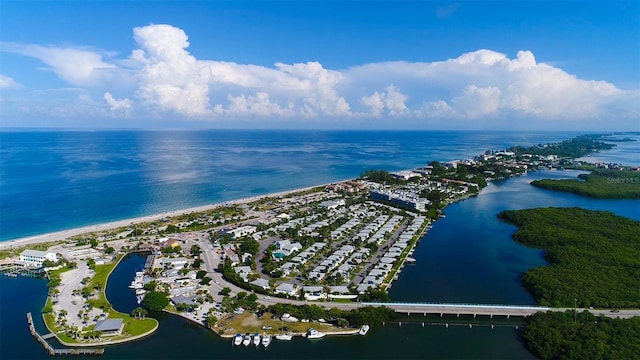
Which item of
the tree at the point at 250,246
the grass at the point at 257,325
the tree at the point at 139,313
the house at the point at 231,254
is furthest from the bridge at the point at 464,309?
the tree at the point at 139,313

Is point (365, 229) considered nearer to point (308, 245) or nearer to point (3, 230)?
point (308, 245)

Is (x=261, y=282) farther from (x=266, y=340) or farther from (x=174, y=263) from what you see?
(x=174, y=263)

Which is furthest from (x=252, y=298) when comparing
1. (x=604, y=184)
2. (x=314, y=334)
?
(x=604, y=184)

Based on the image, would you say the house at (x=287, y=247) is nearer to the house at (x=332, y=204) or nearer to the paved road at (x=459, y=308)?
the paved road at (x=459, y=308)

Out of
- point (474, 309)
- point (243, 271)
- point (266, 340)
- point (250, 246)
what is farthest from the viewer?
point (250, 246)

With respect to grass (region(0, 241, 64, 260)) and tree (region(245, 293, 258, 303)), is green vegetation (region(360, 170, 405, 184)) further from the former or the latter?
grass (region(0, 241, 64, 260))

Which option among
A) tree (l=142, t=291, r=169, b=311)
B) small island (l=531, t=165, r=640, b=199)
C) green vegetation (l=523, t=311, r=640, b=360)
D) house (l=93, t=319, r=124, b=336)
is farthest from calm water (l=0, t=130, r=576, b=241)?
green vegetation (l=523, t=311, r=640, b=360)

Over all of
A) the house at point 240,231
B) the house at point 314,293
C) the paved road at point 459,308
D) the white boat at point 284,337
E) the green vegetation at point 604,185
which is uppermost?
the green vegetation at point 604,185
